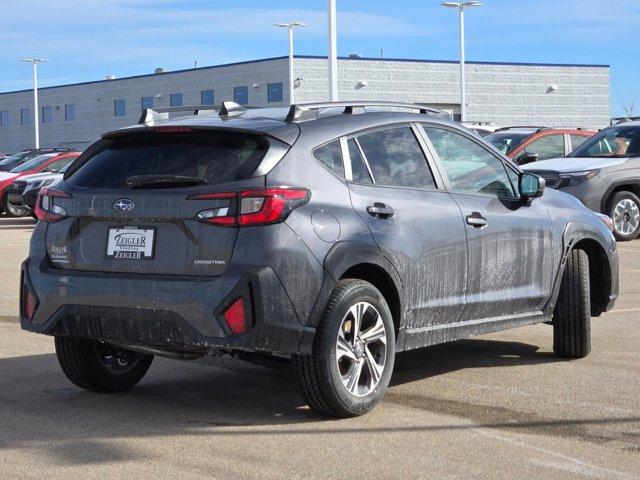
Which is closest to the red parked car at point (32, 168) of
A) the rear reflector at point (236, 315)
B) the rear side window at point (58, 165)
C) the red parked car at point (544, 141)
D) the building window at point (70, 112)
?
the rear side window at point (58, 165)

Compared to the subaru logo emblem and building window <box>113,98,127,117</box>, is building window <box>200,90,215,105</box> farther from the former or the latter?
the subaru logo emblem

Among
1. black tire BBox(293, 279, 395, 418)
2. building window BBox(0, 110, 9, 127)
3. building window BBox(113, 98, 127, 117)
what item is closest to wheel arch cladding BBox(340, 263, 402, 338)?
black tire BBox(293, 279, 395, 418)

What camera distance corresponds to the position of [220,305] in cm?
600

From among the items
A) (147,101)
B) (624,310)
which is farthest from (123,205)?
(147,101)

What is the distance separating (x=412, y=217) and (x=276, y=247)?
1154 millimetres

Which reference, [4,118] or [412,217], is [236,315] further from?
[4,118]

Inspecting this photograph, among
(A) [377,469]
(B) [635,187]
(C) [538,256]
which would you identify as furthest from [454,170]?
(B) [635,187]

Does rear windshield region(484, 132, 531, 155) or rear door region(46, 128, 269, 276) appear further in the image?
rear windshield region(484, 132, 531, 155)

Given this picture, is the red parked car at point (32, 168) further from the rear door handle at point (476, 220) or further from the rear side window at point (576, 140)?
the rear door handle at point (476, 220)

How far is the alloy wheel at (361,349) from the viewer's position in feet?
21.2

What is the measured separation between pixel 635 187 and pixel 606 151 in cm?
86

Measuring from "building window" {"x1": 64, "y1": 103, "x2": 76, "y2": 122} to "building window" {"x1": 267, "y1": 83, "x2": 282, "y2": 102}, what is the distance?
69.8 ft

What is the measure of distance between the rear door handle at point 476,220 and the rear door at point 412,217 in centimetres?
9

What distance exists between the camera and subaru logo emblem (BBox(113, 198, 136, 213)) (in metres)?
6.38
